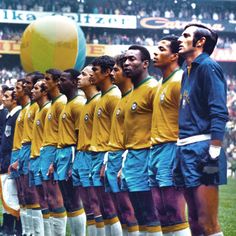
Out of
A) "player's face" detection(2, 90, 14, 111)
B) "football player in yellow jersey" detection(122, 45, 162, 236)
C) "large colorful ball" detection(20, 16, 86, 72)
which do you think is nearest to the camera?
"football player in yellow jersey" detection(122, 45, 162, 236)

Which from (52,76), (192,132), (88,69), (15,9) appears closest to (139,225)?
(192,132)

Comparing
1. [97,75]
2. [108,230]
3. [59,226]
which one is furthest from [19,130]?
[108,230]

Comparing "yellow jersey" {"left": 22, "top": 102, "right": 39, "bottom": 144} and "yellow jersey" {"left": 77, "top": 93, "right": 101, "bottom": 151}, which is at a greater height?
"yellow jersey" {"left": 77, "top": 93, "right": 101, "bottom": 151}

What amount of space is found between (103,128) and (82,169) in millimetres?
543

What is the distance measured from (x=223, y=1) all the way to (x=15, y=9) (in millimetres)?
11650

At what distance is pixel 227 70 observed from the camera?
45062 millimetres

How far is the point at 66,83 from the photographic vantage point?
8.92 meters

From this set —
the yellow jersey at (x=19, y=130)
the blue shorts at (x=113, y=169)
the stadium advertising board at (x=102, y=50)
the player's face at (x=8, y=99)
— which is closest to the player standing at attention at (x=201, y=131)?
the blue shorts at (x=113, y=169)

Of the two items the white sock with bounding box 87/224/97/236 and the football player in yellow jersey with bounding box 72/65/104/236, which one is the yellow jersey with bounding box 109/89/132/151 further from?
the white sock with bounding box 87/224/97/236

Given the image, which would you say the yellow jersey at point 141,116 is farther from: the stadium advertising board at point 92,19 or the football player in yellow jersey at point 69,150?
the stadium advertising board at point 92,19

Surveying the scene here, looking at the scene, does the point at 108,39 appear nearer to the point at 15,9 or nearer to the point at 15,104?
the point at 15,9

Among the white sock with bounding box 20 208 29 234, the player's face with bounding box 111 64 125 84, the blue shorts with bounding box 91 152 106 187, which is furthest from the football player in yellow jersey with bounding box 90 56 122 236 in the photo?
the white sock with bounding box 20 208 29 234

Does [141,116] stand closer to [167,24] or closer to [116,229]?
[116,229]

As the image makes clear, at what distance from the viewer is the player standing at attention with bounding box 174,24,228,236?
18.2 feet
